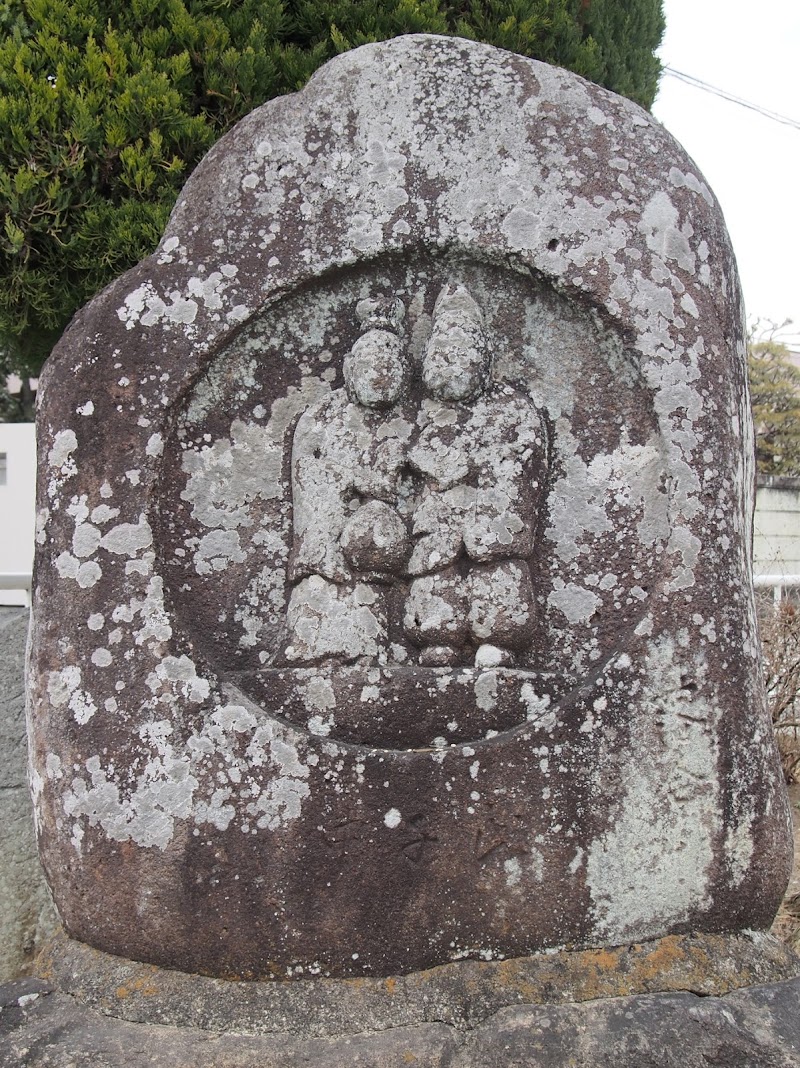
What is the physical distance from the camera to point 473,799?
2.17 m

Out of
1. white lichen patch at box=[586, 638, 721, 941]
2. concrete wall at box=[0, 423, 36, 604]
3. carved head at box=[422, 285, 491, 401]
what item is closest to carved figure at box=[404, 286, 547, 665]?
carved head at box=[422, 285, 491, 401]

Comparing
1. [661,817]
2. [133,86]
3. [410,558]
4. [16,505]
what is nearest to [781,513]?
[16,505]

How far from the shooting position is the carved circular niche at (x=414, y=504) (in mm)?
2252

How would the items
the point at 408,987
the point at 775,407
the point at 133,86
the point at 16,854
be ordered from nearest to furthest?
the point at 408,987, the point at 16,854, the point at 133,86, the point at 775,407

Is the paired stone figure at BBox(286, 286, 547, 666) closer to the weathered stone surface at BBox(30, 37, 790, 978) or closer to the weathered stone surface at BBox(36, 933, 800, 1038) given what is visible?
the weathered stone surface at BBox(30, 37, 790, 978)

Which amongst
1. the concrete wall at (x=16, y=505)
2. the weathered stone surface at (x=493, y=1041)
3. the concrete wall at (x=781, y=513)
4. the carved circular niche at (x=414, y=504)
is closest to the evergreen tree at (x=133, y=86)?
the concrete wall at (x=16, y=505)

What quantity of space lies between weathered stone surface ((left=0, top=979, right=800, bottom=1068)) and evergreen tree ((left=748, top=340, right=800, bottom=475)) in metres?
14.2

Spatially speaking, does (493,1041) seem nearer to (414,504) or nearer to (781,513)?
(414,504)

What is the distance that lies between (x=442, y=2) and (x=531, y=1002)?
4174 millimetres

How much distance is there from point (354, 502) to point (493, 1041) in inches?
47.0

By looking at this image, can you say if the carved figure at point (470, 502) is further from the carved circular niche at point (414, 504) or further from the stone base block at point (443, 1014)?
the stone base block at point (443, 1014)

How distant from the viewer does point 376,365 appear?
230cm

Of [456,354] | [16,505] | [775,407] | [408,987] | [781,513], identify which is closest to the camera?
[408,987]

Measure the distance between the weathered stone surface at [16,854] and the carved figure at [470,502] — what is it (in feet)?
4.80
